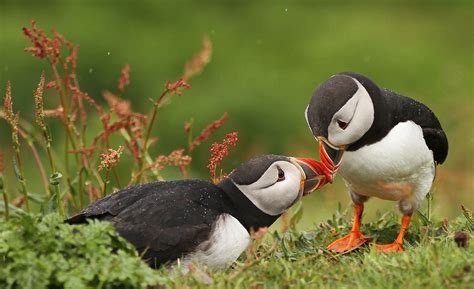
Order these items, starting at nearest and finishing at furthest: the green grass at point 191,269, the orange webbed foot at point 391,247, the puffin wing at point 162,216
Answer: the green grass at point 191,269 → the puffin wing at point 162,216 → the orange webbed foot at point 391,247

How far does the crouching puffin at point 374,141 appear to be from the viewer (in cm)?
548

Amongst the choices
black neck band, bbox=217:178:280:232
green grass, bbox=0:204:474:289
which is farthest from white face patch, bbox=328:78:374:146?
green grass, bbox=0:204:474:289

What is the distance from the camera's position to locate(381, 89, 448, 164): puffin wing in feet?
19.1

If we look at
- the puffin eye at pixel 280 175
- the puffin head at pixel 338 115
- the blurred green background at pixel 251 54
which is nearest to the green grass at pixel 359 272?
the puffin eye at pixel 280 175

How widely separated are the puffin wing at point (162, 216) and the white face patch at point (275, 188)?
17 cm

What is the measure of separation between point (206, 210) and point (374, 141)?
1.00 m

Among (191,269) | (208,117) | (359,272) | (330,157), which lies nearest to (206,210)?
(191,269)

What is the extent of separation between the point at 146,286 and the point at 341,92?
58.8 inches

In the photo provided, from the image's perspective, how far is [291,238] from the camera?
6102 millimetres

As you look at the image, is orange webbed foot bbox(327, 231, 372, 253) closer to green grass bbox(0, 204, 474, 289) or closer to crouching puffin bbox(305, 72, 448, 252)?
crouching puffin bbox(305, 72, 448, 252)

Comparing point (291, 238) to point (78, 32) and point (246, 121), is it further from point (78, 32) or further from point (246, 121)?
point (78, 32)

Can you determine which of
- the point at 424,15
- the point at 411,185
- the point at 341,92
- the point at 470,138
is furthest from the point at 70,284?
the point at 424,15

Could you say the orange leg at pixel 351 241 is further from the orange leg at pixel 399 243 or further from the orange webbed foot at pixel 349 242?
the orange leg at pixel 399 243

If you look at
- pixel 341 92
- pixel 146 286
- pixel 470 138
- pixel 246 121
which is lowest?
pixel 246 121
